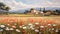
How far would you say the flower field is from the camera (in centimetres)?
138

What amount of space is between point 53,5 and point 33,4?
227 mm

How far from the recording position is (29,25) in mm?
1390

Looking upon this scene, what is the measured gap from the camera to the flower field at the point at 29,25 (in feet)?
4.51

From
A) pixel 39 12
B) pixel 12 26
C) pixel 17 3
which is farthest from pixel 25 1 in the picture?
pixel 12 26

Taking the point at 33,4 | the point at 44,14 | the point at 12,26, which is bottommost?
the point at 12,26

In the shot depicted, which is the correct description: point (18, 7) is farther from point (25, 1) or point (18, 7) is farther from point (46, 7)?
point (46, 7)

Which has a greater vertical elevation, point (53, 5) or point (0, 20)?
point (53, 5)

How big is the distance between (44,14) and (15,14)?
1.07 ft

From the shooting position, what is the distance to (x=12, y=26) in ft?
4.51

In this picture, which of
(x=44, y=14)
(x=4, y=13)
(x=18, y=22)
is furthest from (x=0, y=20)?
(x=44, y=14)

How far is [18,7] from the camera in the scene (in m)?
1.41

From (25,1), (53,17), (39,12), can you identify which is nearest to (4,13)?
(25,1)

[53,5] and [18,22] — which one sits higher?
[53,5]

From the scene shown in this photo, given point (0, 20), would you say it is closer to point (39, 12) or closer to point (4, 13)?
point (4, 13)
